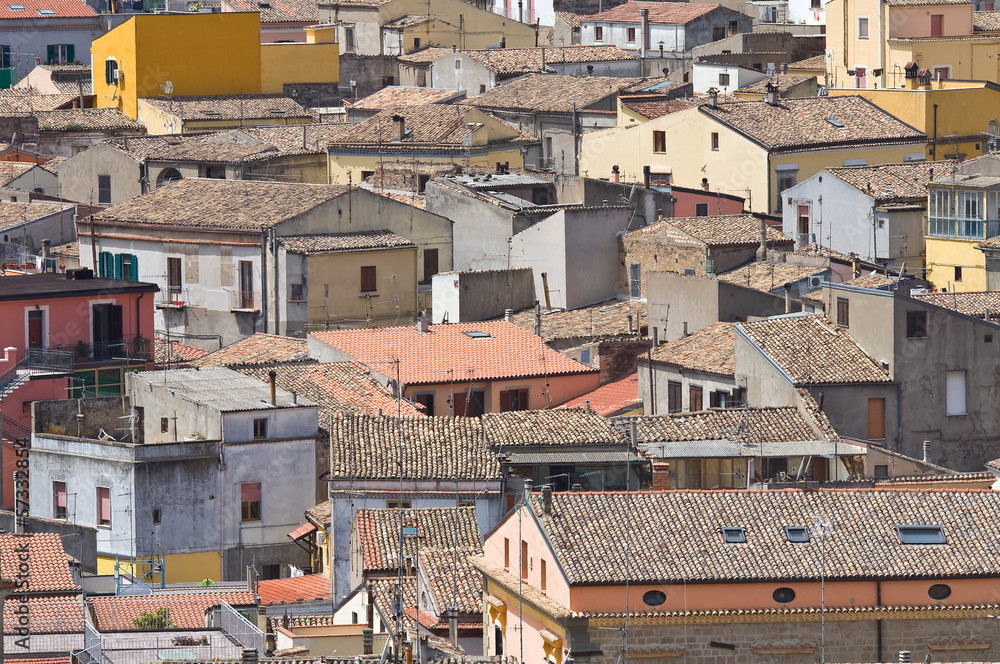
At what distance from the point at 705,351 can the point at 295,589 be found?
33.0 ft

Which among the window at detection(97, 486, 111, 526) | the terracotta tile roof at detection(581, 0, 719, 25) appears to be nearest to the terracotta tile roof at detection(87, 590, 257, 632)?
the window at detection(97, 486, 111, 526)

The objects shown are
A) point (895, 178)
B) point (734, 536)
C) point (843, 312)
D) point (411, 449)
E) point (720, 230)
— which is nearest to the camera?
point (734, 536)

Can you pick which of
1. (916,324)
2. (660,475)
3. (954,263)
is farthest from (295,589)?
(954,263)

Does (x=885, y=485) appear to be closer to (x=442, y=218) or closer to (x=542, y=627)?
(x=542, y=627)

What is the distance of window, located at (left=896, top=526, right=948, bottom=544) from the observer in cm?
3559

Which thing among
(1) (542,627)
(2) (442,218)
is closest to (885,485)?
(1) (542,627)

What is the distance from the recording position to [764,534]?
117ft

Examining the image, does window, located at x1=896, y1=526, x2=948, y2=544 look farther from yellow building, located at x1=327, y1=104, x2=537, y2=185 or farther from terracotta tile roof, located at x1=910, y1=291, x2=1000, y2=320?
yellow building, located at x1=327, y1=104, x2=537, y2=185

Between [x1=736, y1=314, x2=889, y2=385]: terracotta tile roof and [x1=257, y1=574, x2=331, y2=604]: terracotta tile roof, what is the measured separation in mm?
8885

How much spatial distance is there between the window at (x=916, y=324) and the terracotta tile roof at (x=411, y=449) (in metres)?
7.69

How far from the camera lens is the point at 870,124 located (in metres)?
69.2

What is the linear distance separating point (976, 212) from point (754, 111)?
11.6m

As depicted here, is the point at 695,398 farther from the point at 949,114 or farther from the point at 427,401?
the point at 949,114

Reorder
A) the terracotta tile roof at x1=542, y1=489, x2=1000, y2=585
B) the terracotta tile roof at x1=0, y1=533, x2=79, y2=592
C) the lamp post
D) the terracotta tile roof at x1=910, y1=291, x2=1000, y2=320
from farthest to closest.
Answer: the terracotta tile roof at x1=910, y1=291, x2=1000, y2=320, the terracotta tile roof at x1=0, y1=533, x2=79, y2=592, the terracotta tile roof at x1=542, y1=489, x2=1000, y2=585, the lamp post
